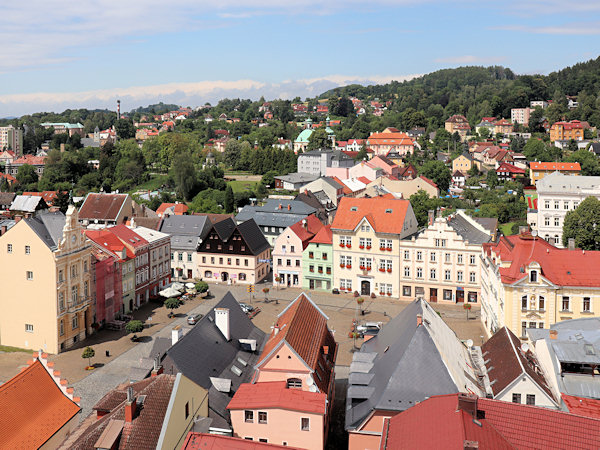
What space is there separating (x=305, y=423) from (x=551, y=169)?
9961 cm

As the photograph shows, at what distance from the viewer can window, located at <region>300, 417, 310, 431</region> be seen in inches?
1013

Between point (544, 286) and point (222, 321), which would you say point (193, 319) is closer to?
point (222, 321)

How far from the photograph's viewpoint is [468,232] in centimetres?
6075

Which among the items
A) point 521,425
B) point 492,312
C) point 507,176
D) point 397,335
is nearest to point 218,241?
point 492,312

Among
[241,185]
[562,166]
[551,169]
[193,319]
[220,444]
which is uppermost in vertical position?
[562,166]

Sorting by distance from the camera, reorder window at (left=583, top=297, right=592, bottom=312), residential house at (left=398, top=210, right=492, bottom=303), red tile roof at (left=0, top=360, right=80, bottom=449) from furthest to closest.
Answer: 1. residential house at (left=398, top=210, right=492, bottom=303)
2. window at (left=583, top=297, right=592, bottom=312)
3. red tile roof at (left=0, top=360, right=80, bottom=449)

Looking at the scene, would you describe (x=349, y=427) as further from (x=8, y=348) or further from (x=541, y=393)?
(x=8, y=348)

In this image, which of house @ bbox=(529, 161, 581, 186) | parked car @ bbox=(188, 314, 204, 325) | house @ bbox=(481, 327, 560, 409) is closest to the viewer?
house @ bbox=(481, 327, 560, 409)

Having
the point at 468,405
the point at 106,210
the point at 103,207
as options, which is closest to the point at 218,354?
the point at 468,405

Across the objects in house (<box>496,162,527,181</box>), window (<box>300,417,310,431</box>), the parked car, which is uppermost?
house (<box>496,162,527,181</box>)

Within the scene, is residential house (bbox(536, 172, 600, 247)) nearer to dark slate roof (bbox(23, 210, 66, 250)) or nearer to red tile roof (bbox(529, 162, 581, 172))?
red tile roof (bbox(529, 162, 581, 172))

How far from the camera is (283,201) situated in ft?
259

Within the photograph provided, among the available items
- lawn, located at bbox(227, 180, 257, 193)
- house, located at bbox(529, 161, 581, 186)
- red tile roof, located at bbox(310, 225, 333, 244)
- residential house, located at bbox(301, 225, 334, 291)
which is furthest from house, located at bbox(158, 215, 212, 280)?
house, located at bbox(529, 161, 581, 186)

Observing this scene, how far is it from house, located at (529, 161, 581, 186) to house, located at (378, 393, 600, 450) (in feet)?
308
